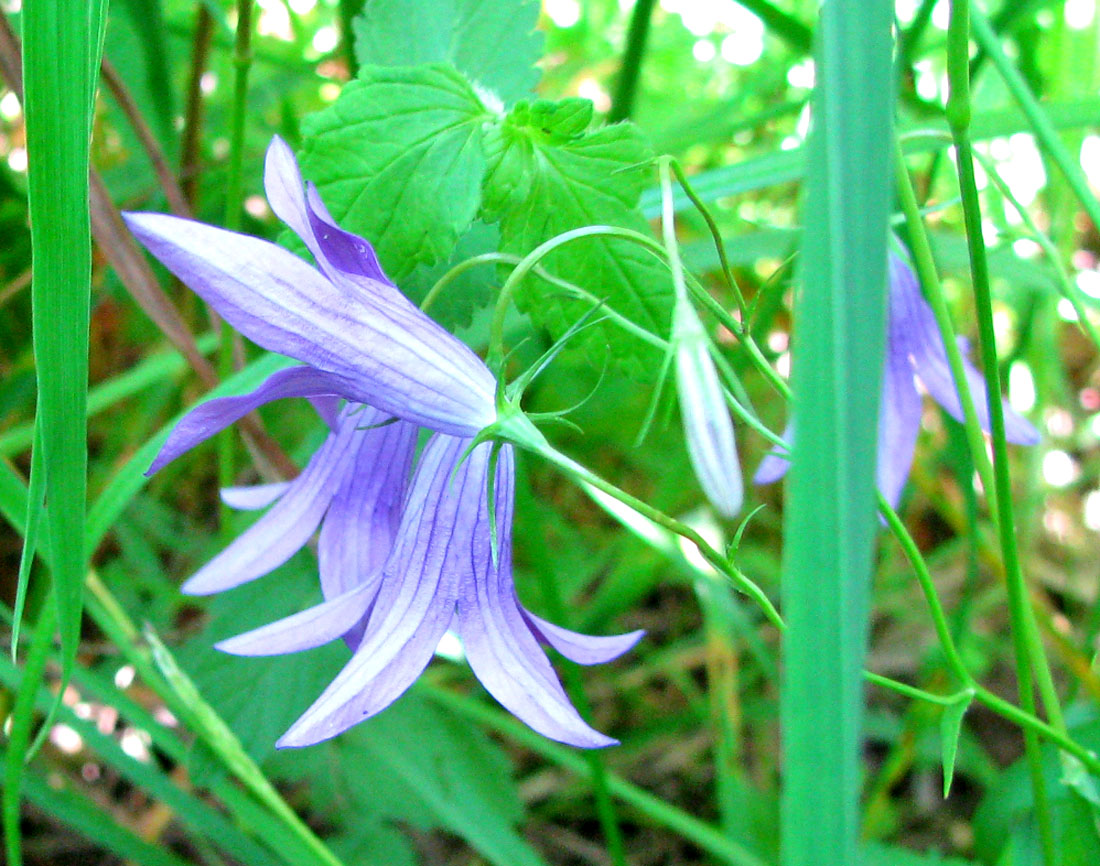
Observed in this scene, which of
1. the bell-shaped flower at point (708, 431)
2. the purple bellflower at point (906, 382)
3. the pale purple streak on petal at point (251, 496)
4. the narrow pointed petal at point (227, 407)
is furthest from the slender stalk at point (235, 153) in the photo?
the bell-shaped flower at point (708, 431)

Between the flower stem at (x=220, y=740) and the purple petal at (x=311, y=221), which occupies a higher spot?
the purple petal at (x=311, y=221)

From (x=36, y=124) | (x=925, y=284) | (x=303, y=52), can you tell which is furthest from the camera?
(x=303, y=52)

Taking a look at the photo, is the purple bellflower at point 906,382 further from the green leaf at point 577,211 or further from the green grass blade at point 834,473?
the green grass blade at point 834,473

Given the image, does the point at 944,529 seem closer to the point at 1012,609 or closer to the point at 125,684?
the point at 1012,609

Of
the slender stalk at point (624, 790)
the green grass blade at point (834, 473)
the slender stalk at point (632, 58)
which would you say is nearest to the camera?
the green grass blade at point (834, 473)

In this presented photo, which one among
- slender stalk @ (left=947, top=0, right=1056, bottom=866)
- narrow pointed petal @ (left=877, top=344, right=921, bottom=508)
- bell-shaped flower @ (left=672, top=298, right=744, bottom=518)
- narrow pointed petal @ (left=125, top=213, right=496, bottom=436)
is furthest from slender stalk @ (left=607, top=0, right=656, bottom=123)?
bell-shaped flower @ (left=672, top=298, right=744, bottom=518)

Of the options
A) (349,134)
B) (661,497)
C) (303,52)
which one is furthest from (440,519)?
(303,52)

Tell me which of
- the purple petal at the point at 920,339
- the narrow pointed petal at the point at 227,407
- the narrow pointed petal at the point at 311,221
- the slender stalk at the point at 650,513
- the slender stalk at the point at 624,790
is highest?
the narrow pointed petal at the point at 311,221

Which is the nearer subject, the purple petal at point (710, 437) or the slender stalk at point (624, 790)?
the purple petal at point (710, 437)
